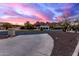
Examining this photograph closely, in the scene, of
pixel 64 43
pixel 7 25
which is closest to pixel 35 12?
pixel 7 25

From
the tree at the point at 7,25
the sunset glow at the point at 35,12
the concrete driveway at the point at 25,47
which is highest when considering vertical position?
the sunset glow at the point at 35,12

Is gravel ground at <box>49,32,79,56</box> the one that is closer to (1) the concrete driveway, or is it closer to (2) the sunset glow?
(1) the concrete driveway

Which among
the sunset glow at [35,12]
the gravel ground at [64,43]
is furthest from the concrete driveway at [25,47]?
the sunset glow at [35,12]

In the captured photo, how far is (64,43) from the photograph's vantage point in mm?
5398

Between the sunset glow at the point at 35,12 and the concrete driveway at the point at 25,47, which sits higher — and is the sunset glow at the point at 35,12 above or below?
above

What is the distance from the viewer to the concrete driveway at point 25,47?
5391 mm

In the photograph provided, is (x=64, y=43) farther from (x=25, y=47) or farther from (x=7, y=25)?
(x=7, y=25)

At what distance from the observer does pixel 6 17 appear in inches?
213

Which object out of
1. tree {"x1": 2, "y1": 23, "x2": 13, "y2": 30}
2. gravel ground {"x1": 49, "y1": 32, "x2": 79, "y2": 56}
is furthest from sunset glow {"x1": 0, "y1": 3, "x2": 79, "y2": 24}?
gravel ground {"x1": 49, "y1": 32, "x2": 79, "y2": 56}

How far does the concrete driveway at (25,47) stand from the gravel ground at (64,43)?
9 centimetres

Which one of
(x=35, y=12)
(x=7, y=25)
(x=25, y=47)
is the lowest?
(x=25, y=47)

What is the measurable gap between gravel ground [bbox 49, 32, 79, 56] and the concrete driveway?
0.09 metres

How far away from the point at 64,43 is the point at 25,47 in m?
0.48

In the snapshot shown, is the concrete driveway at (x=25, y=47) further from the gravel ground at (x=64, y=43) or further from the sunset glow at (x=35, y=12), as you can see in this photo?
the sunset glow at (x=35, y=12)
